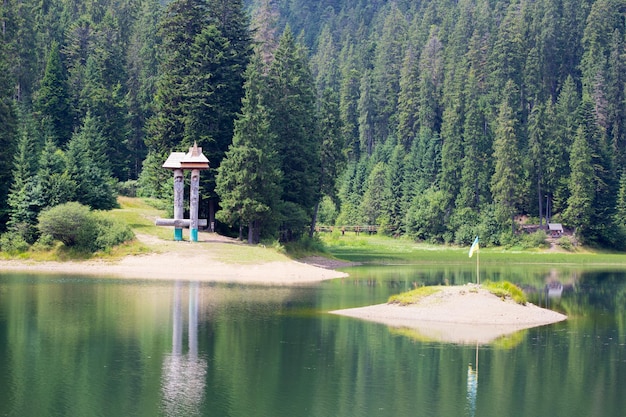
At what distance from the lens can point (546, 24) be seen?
15688 cm

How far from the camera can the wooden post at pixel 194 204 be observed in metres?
→ 75.1

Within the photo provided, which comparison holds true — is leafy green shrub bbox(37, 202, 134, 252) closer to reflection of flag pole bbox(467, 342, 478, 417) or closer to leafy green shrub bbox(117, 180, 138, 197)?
leafy green shrub bbox(117, 180, 138, 197)

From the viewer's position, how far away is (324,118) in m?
98.1

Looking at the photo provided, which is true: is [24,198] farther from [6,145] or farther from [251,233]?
[251,233]

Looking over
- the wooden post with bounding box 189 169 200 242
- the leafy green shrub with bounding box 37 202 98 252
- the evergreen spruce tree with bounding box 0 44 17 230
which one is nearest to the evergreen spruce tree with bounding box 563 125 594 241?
the wooden post with bounding box 189 169 200 242

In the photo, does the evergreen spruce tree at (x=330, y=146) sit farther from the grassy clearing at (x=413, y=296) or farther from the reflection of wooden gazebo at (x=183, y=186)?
the grassy clearing at (x=413, y=296)

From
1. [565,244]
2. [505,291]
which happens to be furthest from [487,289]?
[565,244]

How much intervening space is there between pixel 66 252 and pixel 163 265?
8.23 metres

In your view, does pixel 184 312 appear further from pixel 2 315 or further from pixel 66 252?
pixel 66 252

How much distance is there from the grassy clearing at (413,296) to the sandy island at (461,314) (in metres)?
0.39

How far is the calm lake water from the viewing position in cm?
3109

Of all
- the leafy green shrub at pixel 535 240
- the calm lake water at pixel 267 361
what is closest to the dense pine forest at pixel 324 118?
the leafy green shrub at pixel 535 240

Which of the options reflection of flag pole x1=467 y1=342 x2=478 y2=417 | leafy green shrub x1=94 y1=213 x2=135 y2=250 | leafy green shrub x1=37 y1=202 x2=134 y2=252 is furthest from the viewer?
leafy green shrub x1=94 y1=213 x2=135 y2=250

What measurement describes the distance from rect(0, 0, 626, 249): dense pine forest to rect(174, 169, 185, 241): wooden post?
380 cm
